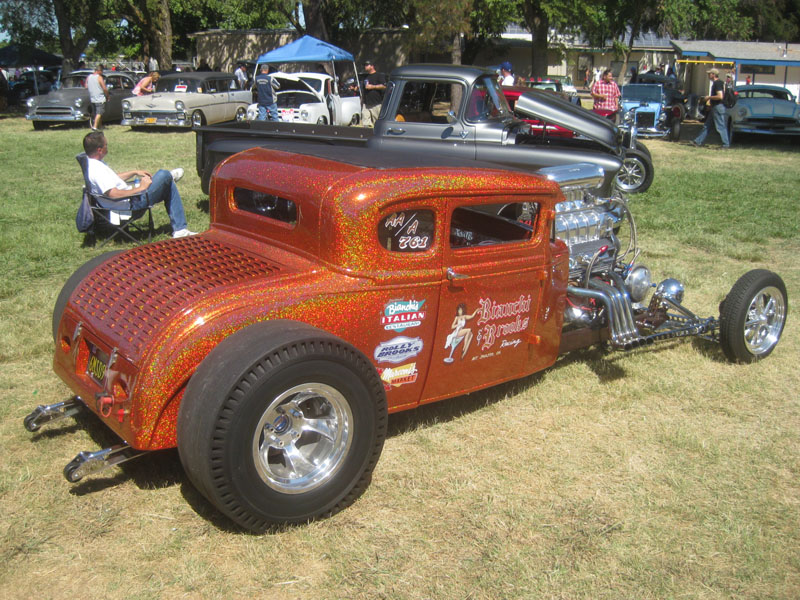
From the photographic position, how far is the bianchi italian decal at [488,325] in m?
3.71

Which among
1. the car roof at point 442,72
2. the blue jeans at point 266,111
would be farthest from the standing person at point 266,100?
the car roof at point 442,72

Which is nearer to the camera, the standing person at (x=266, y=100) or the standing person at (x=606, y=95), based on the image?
the standing person at (x=266, y=100)

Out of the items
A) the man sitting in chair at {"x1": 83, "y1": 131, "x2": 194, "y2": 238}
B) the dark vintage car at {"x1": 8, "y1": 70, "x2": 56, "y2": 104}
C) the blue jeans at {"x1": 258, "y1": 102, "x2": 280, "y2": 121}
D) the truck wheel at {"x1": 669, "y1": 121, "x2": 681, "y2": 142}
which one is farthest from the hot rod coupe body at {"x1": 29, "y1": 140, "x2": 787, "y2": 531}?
the dark vintage car at {"x1": 8, "y1": 70, "x2": 56, "y2": 104}

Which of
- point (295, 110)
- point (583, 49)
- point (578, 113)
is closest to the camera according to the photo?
point (578, 113)

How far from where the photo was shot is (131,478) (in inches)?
136

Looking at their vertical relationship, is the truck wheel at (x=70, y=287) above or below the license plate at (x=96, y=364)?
above

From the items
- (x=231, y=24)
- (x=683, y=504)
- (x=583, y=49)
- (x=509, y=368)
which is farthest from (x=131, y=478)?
(x=583, y=49)

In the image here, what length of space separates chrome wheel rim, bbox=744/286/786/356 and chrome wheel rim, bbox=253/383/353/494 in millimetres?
3446

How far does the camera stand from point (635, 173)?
1150cm

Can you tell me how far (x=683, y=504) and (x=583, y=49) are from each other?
176 feet

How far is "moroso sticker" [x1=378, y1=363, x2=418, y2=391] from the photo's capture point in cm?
350

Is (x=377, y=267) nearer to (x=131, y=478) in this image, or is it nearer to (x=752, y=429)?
(x=131, y=478)

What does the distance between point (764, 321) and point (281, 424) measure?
398cm

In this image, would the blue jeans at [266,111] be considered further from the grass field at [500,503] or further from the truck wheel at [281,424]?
the truck wheel at [281,424]
